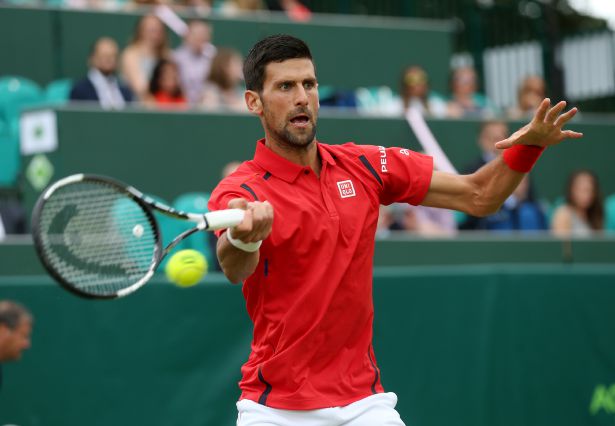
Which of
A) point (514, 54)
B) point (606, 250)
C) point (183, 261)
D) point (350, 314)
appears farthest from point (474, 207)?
point (514, 54)

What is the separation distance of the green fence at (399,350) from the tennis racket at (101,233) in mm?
2126

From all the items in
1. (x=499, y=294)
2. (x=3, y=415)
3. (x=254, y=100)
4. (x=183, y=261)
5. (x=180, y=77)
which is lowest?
(x=3, y=415)

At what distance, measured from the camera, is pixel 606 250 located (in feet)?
29.7

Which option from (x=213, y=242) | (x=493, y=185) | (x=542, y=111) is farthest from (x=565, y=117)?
(x=213, y=242)

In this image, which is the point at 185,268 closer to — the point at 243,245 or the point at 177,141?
the point at 243,245

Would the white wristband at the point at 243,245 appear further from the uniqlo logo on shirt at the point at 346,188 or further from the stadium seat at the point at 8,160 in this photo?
the stadium seat at the point at 8,160

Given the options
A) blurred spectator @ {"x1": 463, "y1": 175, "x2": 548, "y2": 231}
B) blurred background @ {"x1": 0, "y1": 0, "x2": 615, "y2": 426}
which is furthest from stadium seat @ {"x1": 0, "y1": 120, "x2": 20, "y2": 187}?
blurred spectator @ {"x1": 463, "y1": 175, "x2": 548, "y2": 231}

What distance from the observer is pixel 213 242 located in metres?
8.01

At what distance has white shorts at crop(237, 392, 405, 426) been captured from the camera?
13.5 ft

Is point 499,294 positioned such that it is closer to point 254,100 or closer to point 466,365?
point 466,365

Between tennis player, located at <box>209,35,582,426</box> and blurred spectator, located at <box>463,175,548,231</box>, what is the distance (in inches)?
198

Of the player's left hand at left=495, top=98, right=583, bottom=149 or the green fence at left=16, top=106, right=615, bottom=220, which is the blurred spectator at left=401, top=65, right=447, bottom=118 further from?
the player's left hand at left=495, top=98, right=583, bottom=149

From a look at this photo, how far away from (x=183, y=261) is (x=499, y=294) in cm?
391

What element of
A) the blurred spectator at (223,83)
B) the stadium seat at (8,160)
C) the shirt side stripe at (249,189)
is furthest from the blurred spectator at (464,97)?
the shirt side stripe at (249,189)
